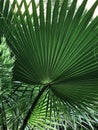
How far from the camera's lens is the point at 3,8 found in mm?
1417

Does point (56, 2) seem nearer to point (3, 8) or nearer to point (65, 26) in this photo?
point (65, 26)

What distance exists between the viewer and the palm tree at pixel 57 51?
Answer: 3.92 feet

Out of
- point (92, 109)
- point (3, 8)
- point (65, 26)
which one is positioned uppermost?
point (3, 8)

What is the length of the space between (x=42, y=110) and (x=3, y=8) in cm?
62

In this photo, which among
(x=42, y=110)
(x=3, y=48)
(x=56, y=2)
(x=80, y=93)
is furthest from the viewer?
(x=42, y=110)

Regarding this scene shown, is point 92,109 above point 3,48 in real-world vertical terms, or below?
below

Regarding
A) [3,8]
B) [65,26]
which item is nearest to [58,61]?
[65,26]

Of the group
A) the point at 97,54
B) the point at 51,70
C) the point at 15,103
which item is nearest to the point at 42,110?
the point at 15,103

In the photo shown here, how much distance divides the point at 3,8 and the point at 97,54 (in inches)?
20.5

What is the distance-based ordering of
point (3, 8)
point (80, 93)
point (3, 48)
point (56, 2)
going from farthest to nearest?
point (3, 8) < point (80, 93) < point (56, 2) < point (3, 48)

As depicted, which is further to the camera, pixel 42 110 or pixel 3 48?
pixel 42 110

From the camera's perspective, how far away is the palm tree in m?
1.20

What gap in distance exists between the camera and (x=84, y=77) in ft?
4.19

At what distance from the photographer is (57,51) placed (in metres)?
1.25
